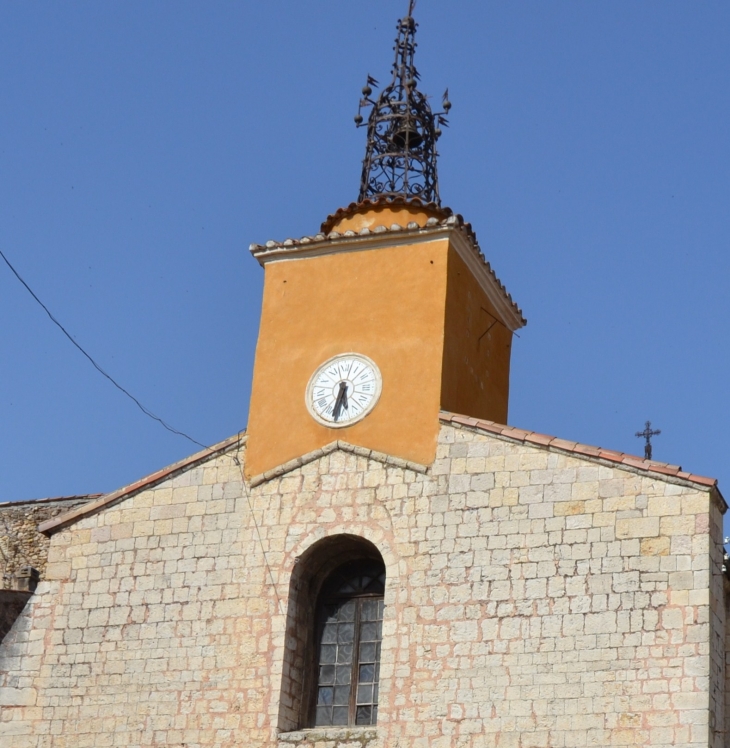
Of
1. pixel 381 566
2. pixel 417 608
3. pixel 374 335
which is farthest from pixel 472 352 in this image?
pixel 417 608

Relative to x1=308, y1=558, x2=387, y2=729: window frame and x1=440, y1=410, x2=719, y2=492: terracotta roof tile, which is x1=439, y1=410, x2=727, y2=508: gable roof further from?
x1=308, y1=558, x2=387, y2=729: window frame

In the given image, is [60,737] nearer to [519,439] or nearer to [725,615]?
[519,439]

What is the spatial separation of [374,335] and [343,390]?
0.69 meters

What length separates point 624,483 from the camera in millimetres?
13984

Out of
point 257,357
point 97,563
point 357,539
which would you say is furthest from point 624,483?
point 97,563

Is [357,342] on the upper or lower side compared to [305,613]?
upper

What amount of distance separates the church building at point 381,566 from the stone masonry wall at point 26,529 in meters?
1.55

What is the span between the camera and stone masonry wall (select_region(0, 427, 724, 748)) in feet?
43.5

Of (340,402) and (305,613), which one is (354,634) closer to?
(305,613)

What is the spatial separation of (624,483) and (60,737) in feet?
20.8

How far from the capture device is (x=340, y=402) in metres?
15.7

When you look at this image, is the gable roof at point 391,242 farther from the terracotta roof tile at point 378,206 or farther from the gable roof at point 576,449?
the gable roof at point 576,449

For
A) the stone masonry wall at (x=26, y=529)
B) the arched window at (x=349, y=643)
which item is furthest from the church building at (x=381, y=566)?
the stone masonry wall at (x=26, y=529)

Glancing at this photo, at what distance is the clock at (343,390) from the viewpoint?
1560cm
